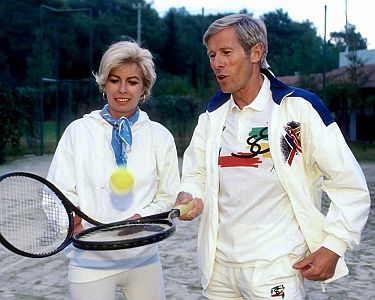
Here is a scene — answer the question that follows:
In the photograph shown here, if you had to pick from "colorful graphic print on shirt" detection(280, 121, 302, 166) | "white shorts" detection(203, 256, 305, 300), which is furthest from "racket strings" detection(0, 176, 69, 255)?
"colorful graphic print on shirt" detection(280, 121, 302, 166)

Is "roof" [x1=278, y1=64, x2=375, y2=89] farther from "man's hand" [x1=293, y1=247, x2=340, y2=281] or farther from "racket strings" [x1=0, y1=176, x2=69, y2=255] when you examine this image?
"man's hand" [x1=293, y1=247, x2=340, y2=281]

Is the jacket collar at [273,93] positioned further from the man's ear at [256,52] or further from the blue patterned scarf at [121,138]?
the blue patterned scarf at [121,138]

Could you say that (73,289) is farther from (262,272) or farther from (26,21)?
(26,21)

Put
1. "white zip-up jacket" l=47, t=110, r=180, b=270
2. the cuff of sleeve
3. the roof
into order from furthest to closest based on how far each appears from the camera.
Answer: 1. the roof
2. "white zip-up jacket" l=47, t=110, r=180, b=270
3. the cuff of sleeve

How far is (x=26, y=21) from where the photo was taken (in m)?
33.8

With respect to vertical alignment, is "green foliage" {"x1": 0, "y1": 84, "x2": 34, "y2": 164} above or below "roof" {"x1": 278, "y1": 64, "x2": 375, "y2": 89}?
below

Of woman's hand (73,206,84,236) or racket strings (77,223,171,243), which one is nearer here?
racket strings (77,223,171,243)

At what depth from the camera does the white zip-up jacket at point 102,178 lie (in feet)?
8.27

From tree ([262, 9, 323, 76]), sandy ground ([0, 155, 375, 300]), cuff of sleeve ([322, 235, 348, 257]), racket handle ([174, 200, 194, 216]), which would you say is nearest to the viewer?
cuff of sleeve ([322, 235, 348, 257])

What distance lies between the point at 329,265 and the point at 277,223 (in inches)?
9.5

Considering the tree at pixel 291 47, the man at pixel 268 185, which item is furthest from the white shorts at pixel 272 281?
the tree at pixel 291 47

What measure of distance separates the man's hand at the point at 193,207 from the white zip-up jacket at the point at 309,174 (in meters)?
0.03

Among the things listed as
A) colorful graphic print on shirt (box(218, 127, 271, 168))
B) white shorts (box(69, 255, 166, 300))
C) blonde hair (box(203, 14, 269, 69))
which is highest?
blonde hair (box(203, 14, 269, 69))

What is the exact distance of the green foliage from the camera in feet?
48.0
